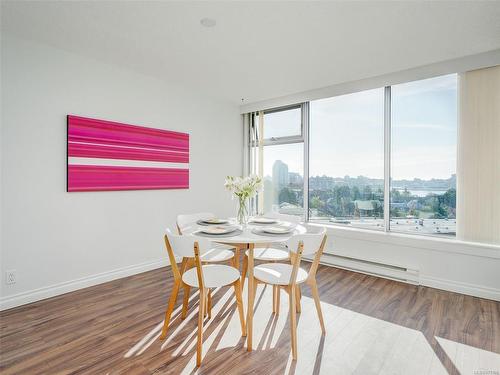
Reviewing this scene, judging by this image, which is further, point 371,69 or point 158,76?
point 158,76

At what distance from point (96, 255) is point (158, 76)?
7.93 ft

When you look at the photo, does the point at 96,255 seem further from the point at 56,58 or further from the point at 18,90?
the point at 56,58

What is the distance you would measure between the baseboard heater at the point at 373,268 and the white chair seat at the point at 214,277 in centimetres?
219

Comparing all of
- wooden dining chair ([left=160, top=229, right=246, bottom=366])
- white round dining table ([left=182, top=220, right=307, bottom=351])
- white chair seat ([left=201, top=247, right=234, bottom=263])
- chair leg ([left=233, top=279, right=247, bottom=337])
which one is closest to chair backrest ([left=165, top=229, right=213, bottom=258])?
wooden dining chair ([left=160, top=229, right=246, bottom=366])

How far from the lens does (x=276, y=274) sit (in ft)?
7.18

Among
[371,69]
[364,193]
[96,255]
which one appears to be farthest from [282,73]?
[96,255]

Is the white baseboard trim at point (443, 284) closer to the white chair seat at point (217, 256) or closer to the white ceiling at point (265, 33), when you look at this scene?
the white chair seat at point (217, 256)

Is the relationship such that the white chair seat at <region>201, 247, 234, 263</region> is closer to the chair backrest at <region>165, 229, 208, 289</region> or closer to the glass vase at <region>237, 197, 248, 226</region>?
the glass vase at <region>237, 197, 248, 226</region>

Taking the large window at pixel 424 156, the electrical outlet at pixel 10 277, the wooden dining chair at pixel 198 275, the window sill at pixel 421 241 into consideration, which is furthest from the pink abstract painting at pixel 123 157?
the large window at pixel 424 156

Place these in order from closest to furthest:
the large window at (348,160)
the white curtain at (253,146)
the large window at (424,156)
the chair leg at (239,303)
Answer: the chair leg at (239,303)
the large window at (424,156)
the large window at (348,160)
the white curtain at (253,146)

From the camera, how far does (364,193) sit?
3.93m

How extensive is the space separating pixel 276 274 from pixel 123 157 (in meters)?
2.41

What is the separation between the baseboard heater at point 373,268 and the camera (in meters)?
3.31

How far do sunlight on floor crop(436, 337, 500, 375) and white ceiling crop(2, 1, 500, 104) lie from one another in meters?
2.64
